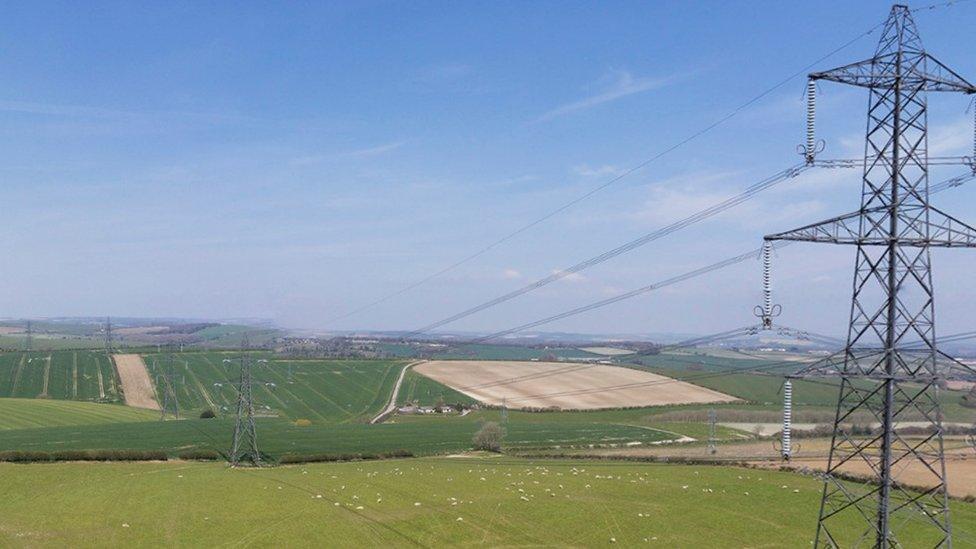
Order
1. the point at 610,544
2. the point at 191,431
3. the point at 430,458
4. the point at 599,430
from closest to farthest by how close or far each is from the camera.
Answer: the point at 610,544 → the point at 430,458 → the point at 191,431 → the point at 599,430

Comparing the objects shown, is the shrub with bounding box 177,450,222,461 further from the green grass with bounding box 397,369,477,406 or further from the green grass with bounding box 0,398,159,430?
the green grass with bounding box 397,369,477,406

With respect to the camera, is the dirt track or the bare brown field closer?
the dirt track

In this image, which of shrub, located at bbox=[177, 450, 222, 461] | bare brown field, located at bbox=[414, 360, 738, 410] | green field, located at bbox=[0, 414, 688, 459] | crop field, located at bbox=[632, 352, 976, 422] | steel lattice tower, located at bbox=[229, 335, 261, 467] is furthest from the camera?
bare brown field, located at bbox=[414, 360, 738, 410]

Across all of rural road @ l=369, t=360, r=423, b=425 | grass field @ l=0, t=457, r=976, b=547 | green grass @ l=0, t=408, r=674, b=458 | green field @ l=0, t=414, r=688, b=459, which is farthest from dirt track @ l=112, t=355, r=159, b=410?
grass field @ l=0, t=457, r=976, b=547

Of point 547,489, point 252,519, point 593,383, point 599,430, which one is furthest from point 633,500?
point 593,383

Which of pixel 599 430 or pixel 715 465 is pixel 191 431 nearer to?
pixel 599 430

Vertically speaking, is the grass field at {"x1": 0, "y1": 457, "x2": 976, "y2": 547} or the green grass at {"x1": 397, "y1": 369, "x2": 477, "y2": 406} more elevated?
the grass field at {"x1": 0, "y1": 457, "x2": 976, "y2": 547}

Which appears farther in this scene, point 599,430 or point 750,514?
point 599,430

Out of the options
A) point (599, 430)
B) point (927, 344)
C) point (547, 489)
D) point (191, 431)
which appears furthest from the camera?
point (599, 430)
